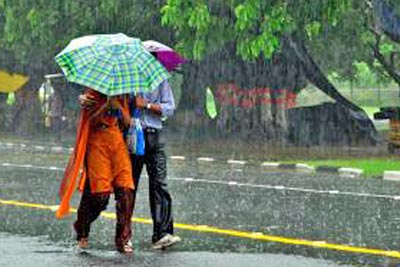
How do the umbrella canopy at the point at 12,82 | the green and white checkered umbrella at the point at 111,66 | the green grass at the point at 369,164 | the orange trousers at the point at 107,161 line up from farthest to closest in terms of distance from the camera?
1. the umbrella canopy at the point at 12,82
2. the green grass at the point at 369,164
3. the orange trousers at the point at 107,161
4. the green and white checkered umbrella at the point at 111,66

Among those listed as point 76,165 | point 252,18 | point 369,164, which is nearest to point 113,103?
point 76,165

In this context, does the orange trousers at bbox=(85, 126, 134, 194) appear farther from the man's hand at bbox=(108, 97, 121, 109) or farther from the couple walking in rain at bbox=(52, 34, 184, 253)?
the man's hand at bbox=(108, 97, 121, 109)

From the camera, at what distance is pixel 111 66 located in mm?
8234

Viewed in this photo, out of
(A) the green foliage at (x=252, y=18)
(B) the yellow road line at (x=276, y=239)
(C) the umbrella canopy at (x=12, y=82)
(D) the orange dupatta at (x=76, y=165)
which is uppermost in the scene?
(A) the green foliage at (x=252, y=18)

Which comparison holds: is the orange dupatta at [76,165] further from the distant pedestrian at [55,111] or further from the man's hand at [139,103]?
the distant pedestrian at [55,111]

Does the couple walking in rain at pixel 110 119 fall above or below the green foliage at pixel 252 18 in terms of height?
below

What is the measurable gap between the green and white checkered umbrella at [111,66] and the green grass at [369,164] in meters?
10.6

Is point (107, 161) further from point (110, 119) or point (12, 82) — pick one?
point (12, 82)

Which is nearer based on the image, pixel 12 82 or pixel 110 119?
pixel 110 119

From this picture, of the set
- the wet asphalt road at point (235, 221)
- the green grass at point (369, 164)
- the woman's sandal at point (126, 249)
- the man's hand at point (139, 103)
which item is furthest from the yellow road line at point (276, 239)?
the green grass at point (369, 164)

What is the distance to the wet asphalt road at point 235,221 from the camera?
8.27 m

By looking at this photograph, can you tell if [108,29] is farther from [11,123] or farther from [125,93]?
[125,93]

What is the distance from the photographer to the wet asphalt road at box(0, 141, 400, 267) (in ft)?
27.1

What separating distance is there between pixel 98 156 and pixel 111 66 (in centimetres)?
79
